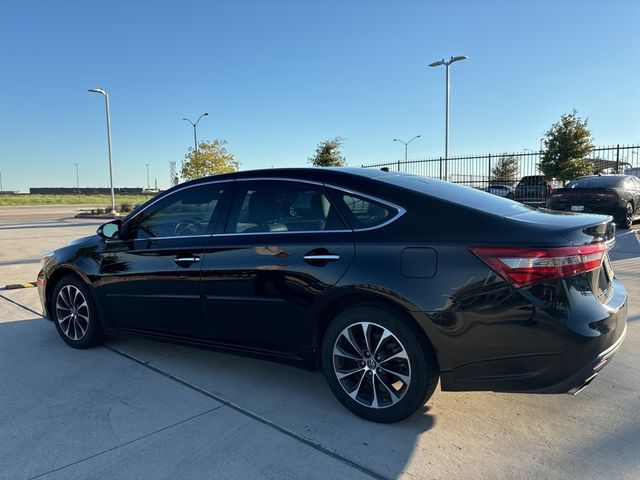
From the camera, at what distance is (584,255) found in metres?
2.76

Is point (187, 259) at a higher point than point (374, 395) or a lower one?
higher

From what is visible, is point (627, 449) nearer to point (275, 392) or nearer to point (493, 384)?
point (493, 384)

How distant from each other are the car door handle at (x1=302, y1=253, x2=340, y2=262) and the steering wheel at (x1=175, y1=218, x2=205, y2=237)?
1090mm

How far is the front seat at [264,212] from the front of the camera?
355 cm

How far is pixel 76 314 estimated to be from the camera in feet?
15.3

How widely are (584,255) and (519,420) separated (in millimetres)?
1160

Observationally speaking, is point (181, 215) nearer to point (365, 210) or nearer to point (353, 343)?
point (365, 210)

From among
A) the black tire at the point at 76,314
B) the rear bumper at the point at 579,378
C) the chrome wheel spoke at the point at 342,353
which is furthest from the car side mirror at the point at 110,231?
the rear bumper at the point at 579,378

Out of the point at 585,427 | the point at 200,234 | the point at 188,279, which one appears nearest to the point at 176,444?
the point at 188,279

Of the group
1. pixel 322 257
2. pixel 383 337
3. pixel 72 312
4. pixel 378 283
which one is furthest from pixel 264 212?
pixel 72 312

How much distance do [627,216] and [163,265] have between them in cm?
1232

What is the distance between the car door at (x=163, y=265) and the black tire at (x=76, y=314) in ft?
0.82

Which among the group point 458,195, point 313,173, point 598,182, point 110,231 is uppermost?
point 598,182

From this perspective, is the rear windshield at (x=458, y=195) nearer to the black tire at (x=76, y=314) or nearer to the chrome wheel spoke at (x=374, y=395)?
the chrome wheel spoke at (x=374, y=395)
